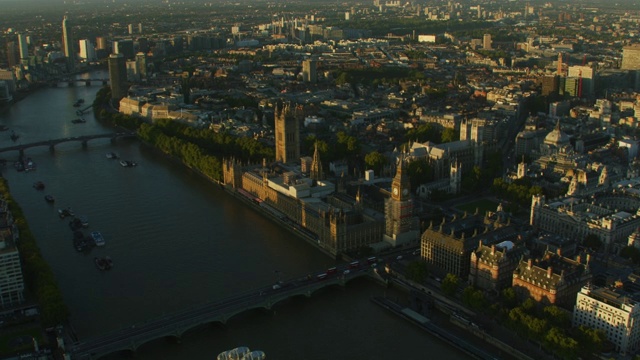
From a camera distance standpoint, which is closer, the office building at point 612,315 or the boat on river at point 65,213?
the office building at point 612,315

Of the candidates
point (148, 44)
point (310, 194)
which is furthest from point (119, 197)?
point (148, 44)

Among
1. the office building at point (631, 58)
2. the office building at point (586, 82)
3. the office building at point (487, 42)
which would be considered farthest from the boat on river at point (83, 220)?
the office building at point (487, 42)

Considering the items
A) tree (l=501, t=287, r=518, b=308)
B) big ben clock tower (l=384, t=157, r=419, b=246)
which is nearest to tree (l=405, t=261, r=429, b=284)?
tree (l=501, t=287, r=518, b=308)

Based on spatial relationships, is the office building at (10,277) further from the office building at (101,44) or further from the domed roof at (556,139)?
the office building at (101,44)

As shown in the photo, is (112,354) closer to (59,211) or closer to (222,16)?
(59,211)

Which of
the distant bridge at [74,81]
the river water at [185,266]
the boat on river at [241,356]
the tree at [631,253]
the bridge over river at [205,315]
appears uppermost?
the boat on river at [241,356]

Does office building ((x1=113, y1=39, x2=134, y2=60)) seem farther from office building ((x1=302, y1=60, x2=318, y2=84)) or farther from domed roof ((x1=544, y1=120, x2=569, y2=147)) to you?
domed roof ((x1=544, y1=120, x2=569, y2=147))
